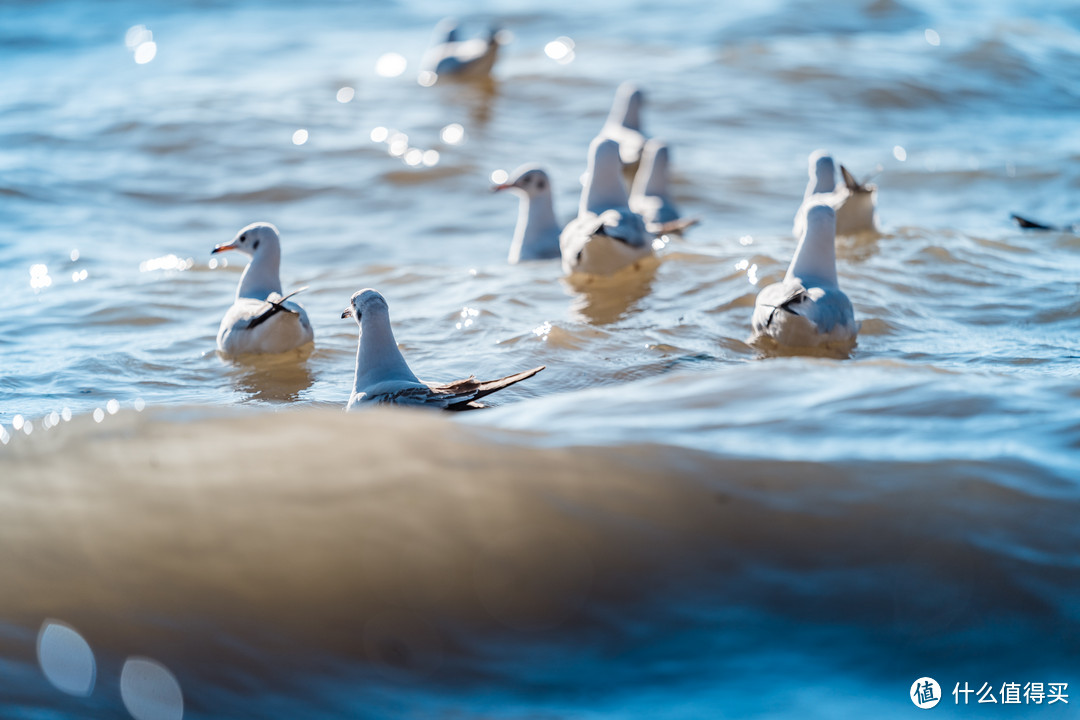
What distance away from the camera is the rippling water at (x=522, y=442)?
3094 mm

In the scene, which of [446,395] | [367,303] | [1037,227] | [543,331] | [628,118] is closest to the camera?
[446,395]

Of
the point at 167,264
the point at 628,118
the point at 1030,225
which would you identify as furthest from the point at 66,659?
the point at 628,118

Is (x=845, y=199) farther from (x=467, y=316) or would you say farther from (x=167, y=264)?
(x=167, y=264)

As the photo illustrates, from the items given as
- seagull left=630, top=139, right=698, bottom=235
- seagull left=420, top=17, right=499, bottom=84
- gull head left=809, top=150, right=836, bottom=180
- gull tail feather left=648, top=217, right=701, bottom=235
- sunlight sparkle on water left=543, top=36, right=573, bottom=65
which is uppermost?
sunlight sparkle on water left=543, top=36, right=573, bottom=65

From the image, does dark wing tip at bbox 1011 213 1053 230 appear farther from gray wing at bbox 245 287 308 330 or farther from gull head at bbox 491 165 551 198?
gray wing at bbox 245 287 308 330

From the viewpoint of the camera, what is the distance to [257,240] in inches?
302

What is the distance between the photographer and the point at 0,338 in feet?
24.4

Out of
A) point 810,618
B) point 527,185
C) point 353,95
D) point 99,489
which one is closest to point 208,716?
point 99,489

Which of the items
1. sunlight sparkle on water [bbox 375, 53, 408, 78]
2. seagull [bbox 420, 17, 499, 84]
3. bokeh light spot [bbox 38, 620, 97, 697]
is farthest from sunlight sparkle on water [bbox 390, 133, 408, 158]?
bokeh light spot [bbox 38, 620, 97, 697]

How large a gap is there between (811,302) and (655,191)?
5204mm

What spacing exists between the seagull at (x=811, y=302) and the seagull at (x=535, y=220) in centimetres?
286

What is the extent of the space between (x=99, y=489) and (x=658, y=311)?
5.02m

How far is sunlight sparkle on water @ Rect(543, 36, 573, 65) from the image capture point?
19.0m

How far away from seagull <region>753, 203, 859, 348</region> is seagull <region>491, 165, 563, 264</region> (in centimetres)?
286
